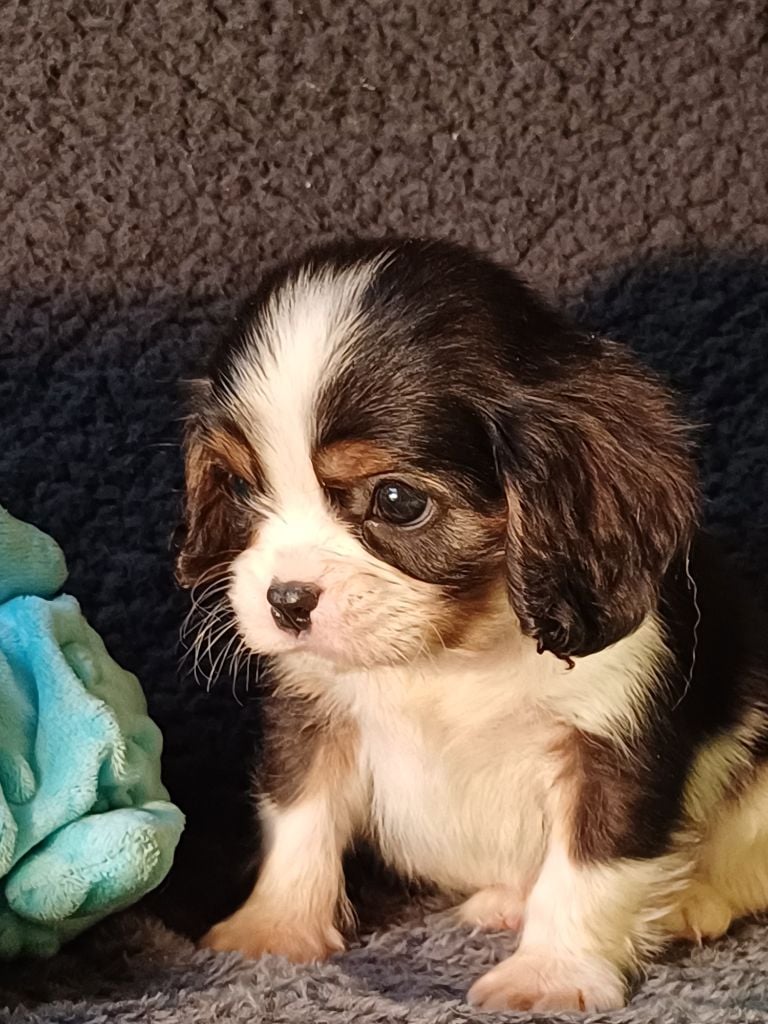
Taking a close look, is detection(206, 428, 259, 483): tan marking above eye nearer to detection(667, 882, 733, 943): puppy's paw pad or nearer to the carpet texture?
the carpet texture

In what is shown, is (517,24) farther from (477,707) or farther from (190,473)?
(477,707)

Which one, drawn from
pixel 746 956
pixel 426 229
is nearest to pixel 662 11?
pixel 426 229

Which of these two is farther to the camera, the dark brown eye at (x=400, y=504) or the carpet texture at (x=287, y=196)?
the carpet texture at (x=287, y=196)

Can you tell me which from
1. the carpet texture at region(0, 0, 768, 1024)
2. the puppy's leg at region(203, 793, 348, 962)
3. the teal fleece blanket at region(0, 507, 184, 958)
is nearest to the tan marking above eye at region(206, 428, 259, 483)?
the teal fleece blanket at region(0, 507, 184, 958)

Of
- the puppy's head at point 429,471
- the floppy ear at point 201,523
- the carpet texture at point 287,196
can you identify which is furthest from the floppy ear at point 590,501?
the carpet texture at point 287,196

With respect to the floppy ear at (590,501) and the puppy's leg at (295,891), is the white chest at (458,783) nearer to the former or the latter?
the puppy's leg at (295,891)

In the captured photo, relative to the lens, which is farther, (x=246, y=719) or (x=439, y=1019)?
(x=246, y=719)
